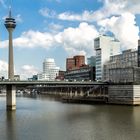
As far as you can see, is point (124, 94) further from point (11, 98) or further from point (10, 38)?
point (10, 38)

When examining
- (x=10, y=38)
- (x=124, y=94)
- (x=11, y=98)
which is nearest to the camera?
(x=11, y=98)

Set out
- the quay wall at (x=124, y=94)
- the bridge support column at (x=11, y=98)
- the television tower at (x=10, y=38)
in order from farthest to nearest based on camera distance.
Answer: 1. the quay wall at (x=124, y=94)
2. the television tower at (x=10, y=38)
3. the bridge support column at (x=11, y=98)

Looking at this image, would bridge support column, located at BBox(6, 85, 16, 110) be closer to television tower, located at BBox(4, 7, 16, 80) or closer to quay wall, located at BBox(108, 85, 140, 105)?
television tower, located at BBox(4, 7, 16, 80)

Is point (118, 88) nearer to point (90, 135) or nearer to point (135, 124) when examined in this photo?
point (135, 124)

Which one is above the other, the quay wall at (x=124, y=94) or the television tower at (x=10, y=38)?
the television tower at (x=10, y=38)

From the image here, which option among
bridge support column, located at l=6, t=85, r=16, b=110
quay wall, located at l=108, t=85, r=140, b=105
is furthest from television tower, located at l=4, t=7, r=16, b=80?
quay wall, located at l=108, t=85, r=140, b=105

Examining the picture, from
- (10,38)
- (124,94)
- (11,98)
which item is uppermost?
(10,38)

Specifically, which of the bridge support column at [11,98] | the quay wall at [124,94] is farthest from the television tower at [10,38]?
the quay wall at [124,94]

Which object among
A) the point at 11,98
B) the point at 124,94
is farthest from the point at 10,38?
the point at 124,94

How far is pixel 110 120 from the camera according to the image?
94188mm

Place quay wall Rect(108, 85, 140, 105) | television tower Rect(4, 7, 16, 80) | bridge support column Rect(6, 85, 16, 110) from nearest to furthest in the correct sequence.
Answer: bridge support column Rect(6, 85, 16, 110) < television tower Rect(4, 7, 16, 80) < quay wall Rect(108, 85, 140, 105)

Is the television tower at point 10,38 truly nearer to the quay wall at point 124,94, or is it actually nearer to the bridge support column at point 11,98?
the bridge support column at point 11,98

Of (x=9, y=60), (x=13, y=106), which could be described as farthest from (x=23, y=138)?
(x=9, y=60)

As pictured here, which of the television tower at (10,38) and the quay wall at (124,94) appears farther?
the quay wall at (124,94)
